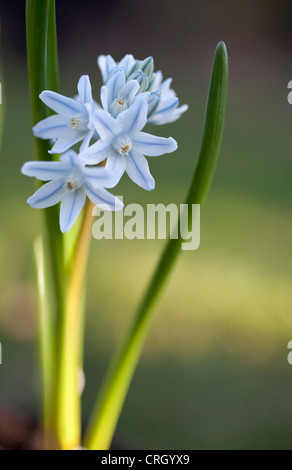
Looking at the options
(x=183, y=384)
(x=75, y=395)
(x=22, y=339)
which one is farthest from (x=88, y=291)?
(x=75, y=395)

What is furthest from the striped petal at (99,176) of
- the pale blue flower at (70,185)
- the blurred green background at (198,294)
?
the blurred green background at (198,294)

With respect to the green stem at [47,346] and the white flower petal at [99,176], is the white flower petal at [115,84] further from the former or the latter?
the green stem at [47,346]

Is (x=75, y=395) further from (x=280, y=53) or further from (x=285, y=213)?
(x=280, y=53)

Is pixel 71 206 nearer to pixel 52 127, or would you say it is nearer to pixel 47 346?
pixel 52 127

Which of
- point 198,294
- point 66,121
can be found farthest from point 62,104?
point 198,294

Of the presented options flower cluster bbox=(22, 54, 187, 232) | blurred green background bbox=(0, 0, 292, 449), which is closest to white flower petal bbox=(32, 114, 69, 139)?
flower cluster bbox=(22, 54, 187, 232)
